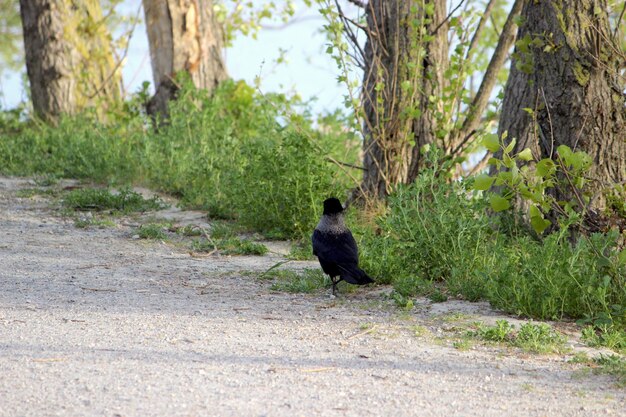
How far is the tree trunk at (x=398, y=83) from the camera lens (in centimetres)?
845

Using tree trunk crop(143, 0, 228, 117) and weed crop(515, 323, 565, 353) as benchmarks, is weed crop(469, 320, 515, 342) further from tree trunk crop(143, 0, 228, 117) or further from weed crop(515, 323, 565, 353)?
tree trunk crop(143, 0, 228, 117)

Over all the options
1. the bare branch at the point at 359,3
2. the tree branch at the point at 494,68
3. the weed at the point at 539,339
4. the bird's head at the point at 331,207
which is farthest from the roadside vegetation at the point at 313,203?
the bare branch at the point at 359,3

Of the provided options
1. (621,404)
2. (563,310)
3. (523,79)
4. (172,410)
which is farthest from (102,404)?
(523,79)

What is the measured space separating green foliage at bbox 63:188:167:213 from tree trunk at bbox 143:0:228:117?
442cm

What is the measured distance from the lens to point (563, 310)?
221 inches

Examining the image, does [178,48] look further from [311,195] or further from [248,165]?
[311,195]

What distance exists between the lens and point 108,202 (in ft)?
31.9

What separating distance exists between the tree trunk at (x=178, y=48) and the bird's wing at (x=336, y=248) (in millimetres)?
8229

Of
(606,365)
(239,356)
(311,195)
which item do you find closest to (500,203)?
(606,365)

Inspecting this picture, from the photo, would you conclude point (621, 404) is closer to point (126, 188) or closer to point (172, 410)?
point (172, 410)

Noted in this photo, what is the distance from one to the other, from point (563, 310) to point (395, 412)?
6.86 feet

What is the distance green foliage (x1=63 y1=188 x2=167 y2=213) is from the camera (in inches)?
382

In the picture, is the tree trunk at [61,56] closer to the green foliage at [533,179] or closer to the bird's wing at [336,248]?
the bird's wing at [336,248]

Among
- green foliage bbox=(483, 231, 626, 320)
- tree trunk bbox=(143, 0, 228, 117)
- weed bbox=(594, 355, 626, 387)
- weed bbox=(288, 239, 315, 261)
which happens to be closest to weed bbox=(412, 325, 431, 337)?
green foliage bbox=(483, 231, 626, 320)
